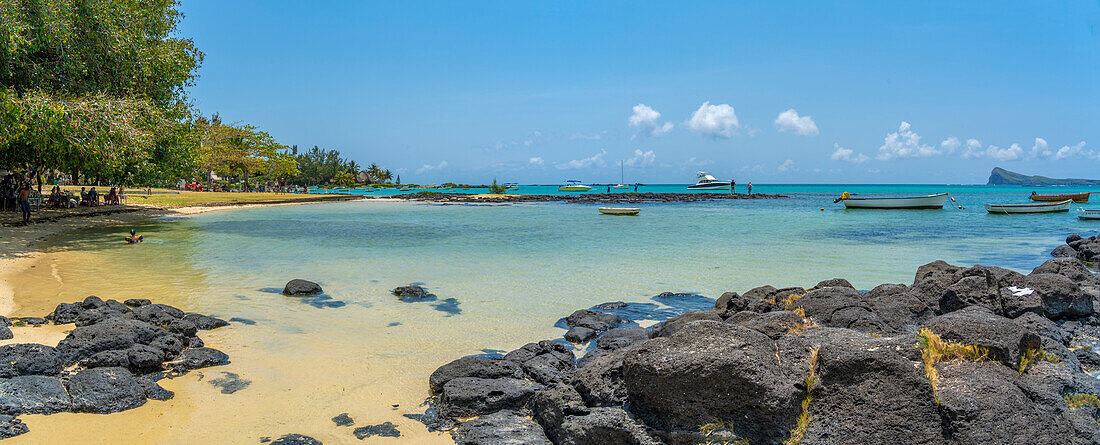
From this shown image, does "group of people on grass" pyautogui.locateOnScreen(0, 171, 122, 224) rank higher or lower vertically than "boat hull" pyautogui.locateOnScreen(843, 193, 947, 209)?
higher

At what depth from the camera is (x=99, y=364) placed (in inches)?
227

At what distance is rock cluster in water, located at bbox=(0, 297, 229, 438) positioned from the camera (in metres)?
4.90

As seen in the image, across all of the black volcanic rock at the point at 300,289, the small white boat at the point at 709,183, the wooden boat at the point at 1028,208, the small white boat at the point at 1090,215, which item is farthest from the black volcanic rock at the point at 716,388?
the small white boat at the point at 709,183

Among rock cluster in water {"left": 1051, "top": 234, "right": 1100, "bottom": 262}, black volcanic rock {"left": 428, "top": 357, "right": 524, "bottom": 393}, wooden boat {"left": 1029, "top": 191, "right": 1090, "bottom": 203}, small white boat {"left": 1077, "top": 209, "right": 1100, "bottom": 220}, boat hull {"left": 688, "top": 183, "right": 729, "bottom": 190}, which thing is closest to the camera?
black volcanic rock {"left": 428, "top": 357, "right": 524, "bottom": 393}

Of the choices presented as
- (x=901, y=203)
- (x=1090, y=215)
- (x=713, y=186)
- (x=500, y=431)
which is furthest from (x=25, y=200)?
(x=713, y=186)

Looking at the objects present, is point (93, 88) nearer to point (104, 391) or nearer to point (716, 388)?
point (104, 391)

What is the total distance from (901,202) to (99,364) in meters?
49.1

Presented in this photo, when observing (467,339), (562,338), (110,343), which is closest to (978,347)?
(562,338)

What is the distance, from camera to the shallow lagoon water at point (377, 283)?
17.3 ft

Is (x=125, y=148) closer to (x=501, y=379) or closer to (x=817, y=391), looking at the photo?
(x=501, y=379)

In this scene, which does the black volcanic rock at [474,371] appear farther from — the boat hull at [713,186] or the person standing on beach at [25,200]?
the boat hull at [713,186]

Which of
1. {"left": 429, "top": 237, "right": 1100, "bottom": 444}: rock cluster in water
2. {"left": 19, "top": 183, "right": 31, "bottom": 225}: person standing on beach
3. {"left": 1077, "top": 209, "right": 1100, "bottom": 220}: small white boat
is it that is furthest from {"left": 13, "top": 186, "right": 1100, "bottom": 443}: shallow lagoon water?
{"left": 1077, "top": 209, "right": 1100, "bottom": 220}: small white boat

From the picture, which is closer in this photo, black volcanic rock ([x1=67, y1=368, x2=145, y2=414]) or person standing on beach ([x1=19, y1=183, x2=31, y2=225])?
black volcanic rock ([x1=67, y1=368, x2=145, y2=414])

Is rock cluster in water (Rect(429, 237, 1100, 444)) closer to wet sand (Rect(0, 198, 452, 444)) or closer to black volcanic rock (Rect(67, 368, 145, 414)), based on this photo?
wet sand (Rect(0, 198, 452, 444))
